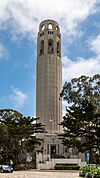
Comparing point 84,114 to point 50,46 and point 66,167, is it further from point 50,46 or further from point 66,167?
point 50,46

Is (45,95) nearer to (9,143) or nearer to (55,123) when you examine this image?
(55,123)

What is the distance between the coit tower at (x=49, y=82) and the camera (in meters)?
84.8

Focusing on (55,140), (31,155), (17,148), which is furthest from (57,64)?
(17,148)

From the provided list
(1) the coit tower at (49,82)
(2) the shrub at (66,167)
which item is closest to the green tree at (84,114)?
(2) the shrub at (66,167)

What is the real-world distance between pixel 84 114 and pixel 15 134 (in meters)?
10.5

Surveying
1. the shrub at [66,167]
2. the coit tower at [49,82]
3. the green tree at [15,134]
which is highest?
the coit tower at [49,82]

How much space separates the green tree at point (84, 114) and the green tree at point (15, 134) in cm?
562

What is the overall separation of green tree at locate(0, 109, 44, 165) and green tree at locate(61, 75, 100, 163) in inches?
221

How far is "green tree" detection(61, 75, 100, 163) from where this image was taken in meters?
52.1

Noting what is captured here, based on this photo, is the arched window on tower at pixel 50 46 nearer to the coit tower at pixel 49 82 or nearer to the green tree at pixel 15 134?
the coit tower at pixel 49 82

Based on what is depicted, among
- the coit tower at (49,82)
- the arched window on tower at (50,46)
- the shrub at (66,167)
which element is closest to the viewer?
the shrub at (66,167)

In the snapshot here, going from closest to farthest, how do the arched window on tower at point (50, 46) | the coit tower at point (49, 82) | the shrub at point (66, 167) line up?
the shrub at point (66, 167)
the coit tower at point (49, 82)
the arched window on tower at point (50, 46)

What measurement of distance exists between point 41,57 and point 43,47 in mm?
3116

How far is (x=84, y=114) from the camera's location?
174 feet
